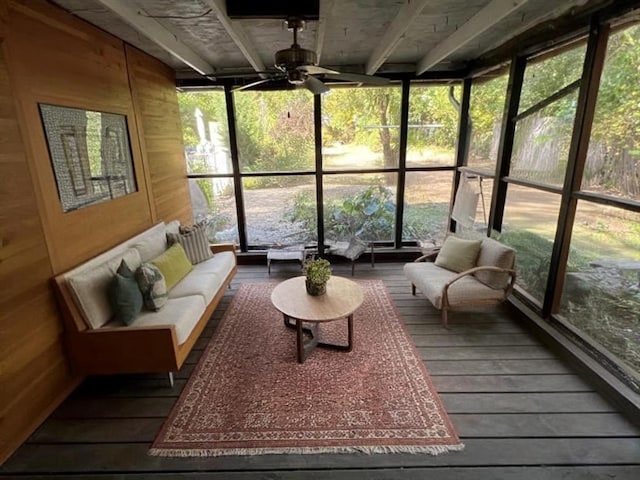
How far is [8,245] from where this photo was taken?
1942mm

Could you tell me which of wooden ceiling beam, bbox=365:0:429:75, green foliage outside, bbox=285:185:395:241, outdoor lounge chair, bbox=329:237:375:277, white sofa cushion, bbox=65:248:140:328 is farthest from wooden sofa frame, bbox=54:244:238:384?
green foliage outside, bbox=285:185:395:241

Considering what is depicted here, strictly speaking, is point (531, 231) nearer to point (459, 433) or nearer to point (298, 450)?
point (459, 433)

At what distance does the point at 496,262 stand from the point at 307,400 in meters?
2.22

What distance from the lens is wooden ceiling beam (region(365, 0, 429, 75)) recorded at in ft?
7.34

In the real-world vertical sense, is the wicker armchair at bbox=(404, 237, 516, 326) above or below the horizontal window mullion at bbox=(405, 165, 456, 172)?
below

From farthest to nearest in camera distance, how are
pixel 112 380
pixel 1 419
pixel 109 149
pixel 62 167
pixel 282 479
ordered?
1. pixel 109 149
2. pixel 112 380
3. pixel 62 167
4. pixel 1 419
5. pixel 282 479

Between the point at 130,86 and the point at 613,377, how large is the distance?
4.76 meters

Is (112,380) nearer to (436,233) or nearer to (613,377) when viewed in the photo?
(613,377)

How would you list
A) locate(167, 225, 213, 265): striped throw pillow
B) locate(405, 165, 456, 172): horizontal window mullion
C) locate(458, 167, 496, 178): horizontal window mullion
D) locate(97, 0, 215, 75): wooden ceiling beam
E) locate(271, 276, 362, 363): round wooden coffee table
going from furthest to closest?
1. locate(405, 165, 456, 172): horizontal window mullion
2. locate(458, 167, 496, 178): horizontal window mullion
3. locate(167, 225, 213, 265): striped throw pillow
4. locate(271, 276, 362, 363): round wooden coffee table
5. locate(97, 0, 215, 75): wooden ceiling beam

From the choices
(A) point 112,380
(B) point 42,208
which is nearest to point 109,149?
(B) point 42,208

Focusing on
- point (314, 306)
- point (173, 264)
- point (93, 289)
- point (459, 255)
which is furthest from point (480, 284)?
point (93, 289)

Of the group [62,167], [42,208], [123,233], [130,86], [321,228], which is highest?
[130,86]

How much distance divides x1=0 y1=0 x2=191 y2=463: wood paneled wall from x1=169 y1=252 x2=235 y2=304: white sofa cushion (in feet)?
2.40

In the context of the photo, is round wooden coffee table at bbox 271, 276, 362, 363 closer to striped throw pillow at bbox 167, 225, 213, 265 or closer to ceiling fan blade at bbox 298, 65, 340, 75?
striped throw pillow at bbox 167, 225, 213, 265
